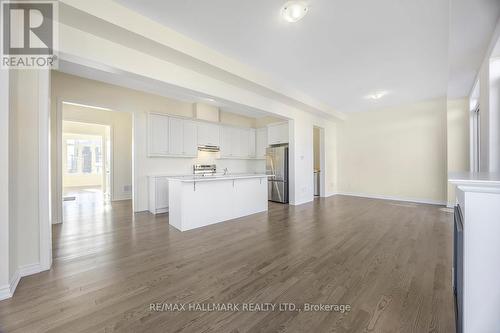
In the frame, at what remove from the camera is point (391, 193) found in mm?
6160

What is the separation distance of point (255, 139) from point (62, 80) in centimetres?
510

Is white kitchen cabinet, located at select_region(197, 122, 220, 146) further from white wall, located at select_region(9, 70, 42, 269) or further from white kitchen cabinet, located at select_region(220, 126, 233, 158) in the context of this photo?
white wall, located at select_region(9, 70, 42, 269)

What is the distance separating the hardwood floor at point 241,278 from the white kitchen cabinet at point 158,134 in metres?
1.96

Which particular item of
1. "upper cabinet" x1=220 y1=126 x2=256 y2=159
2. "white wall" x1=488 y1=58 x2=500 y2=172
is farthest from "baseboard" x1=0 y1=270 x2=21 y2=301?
"white wall" x1=488 y1=58 x2=500 y2=172

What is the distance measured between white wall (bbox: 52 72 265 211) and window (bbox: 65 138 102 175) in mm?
4977

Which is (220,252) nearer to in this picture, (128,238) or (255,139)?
(128,238)

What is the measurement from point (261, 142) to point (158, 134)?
11.2ft

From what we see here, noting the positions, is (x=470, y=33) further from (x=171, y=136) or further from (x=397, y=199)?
(x=171, y=136)

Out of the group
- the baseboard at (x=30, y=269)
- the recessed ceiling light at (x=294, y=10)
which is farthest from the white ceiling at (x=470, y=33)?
the baseboard at (x=30, y=269)

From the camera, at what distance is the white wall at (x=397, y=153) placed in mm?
5430

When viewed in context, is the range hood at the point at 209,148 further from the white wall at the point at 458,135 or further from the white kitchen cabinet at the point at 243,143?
the white wall at the point at 458,135

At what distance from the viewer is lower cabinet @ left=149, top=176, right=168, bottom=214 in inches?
183

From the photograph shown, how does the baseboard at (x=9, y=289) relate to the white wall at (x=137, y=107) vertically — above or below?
below

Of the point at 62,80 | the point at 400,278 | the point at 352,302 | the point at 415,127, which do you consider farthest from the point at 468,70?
the point at 62,80
